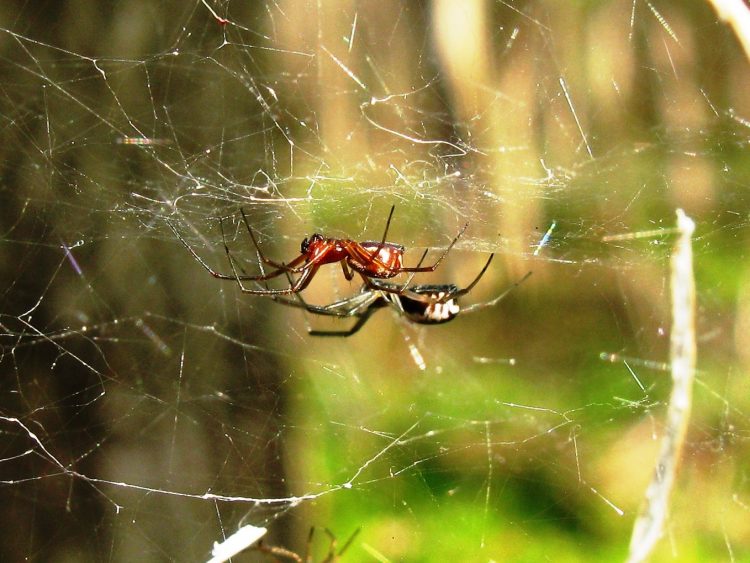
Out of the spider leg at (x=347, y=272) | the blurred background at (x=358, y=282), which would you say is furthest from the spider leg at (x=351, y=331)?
the spider leg at (x=347, y=272)

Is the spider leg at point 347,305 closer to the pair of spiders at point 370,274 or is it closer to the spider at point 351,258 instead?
the pair of spiders at point 370,274

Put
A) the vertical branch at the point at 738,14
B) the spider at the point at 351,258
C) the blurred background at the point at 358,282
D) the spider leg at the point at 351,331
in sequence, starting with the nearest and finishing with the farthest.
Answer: the vertical branch at the point at 738,14
the spider at the point at 351,258
the blurred background at the point at 358,282
the spider leg at the point at 351,331

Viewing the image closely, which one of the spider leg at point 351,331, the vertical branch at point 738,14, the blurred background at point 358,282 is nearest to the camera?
the vertical branch at point 738,14

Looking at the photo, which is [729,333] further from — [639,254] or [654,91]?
[654,91]

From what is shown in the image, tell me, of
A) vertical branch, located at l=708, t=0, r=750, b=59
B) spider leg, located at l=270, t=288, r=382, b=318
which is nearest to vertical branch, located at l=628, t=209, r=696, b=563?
vertical branch, located at l=708, t=0, r=750, b=59

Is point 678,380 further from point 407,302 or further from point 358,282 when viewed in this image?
point 358,282

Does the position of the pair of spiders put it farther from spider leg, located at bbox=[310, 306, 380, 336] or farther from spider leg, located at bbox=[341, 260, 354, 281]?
spider leg, located at bbox=[310, 306, 380, 336]

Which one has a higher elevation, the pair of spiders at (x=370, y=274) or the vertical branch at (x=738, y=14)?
the vertical branch at (x=738, y=14)

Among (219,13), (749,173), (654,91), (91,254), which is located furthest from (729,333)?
(91,254)
